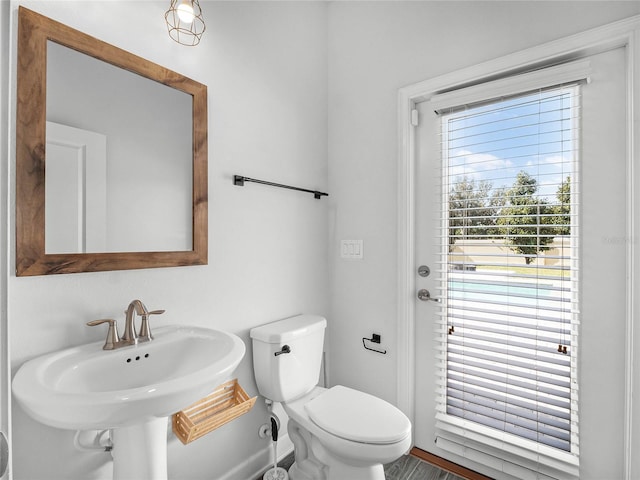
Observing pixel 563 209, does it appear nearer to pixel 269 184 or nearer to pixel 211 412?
pixel 269 184

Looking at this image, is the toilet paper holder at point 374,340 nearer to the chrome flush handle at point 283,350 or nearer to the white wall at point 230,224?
the white wall at point 230,224

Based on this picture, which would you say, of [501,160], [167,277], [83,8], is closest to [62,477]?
[167,277]

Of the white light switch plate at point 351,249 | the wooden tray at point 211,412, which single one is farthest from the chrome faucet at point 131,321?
the white light switch plate at point 351,249

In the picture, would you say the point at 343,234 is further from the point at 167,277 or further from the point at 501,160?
the point at 167,277

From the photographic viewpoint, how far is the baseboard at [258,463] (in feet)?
5.12

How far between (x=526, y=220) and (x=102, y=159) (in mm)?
1677

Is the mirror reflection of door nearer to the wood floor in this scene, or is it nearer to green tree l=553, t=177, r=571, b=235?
the wood floor

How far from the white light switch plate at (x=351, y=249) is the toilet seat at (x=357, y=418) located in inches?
29.2

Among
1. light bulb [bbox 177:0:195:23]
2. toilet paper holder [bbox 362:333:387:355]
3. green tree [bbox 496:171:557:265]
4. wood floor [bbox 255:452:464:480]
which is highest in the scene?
light bulb [bbox 177:0:195:23]

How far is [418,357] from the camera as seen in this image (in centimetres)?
182

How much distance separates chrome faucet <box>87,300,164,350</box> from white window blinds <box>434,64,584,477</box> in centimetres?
133

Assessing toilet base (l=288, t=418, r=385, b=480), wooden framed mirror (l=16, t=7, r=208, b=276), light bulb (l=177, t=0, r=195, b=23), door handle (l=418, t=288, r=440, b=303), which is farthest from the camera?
door handle (l=418, t=288, r=440, b=303)

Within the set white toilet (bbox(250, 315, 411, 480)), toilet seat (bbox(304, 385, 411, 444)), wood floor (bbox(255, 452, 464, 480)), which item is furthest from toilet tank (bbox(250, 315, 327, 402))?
wood floor (bbox(255, 452, 464, 480))

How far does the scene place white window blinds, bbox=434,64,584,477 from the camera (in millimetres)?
1421
